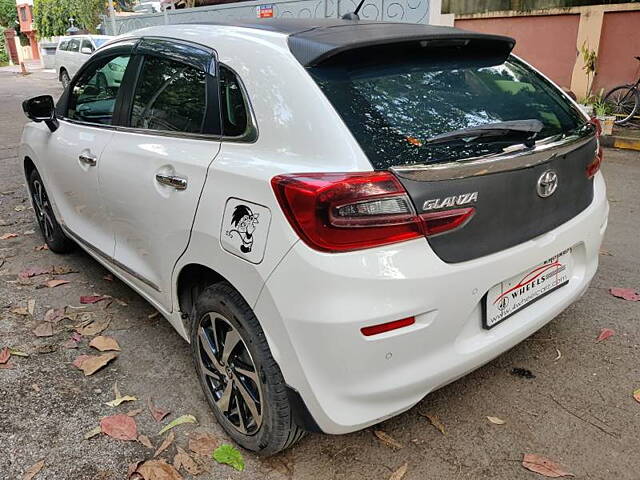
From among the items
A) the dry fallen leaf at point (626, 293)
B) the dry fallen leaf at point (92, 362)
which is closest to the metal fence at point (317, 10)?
the dry fallen leaf at point (92, 362)

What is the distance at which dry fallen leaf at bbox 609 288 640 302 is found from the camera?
3326 millimetres

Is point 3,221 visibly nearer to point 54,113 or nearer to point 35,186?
point 35,186

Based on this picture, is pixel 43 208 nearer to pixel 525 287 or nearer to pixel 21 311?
pixel 21 311

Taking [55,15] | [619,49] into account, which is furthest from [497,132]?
[55,15]

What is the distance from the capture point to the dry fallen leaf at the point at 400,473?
7.00ft

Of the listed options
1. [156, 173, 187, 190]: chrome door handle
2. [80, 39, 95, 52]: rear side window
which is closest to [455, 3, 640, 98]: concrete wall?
[156, 173, 187, 190]: chrome door handle

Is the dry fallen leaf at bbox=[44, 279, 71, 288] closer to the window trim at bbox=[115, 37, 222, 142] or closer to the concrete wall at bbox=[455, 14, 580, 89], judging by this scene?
the window trim at bbox=[115, 37, 222, 142]

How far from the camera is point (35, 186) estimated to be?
14.3 ft

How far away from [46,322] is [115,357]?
2.21 ft

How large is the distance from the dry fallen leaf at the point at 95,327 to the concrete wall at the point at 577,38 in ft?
27.3

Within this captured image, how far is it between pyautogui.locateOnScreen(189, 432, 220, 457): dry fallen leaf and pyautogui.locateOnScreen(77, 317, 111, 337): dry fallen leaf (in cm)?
115

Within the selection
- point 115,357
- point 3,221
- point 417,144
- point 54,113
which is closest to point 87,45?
point 3,221

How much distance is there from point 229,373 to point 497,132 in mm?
1399

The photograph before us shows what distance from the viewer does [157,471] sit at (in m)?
2.19
